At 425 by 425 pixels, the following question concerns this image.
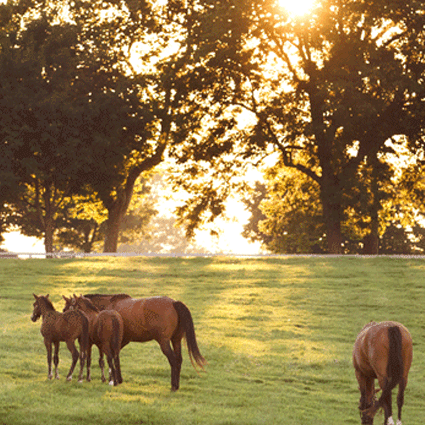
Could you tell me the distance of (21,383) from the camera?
1334 centimetres

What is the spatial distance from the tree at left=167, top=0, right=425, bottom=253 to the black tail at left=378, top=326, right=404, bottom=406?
27.4 metres

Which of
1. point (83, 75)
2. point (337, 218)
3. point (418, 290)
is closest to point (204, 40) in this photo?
point (83, 75)

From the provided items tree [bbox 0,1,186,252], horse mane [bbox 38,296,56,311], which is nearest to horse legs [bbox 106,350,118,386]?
horse mane [bbox 38,296,56,311]

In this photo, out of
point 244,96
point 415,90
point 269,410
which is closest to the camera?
point 269,410

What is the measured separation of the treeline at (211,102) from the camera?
38.7 metres

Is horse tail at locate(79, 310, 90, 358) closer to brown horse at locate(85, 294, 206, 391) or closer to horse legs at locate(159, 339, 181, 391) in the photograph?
brown horse at locate(85, 294, 206, 391)

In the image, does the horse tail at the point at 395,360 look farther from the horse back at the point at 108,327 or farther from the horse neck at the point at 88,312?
the horse neck at the point at 88,312

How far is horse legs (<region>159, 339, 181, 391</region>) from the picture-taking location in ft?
41.9

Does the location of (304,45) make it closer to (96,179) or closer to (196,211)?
(196,211)

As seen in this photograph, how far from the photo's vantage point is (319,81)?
3975cm

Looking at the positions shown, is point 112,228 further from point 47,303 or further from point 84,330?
point 84,330

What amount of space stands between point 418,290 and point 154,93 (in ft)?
75.4

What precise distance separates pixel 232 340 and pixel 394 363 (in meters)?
9.82

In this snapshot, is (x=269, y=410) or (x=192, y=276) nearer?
(x=269, y=410)
